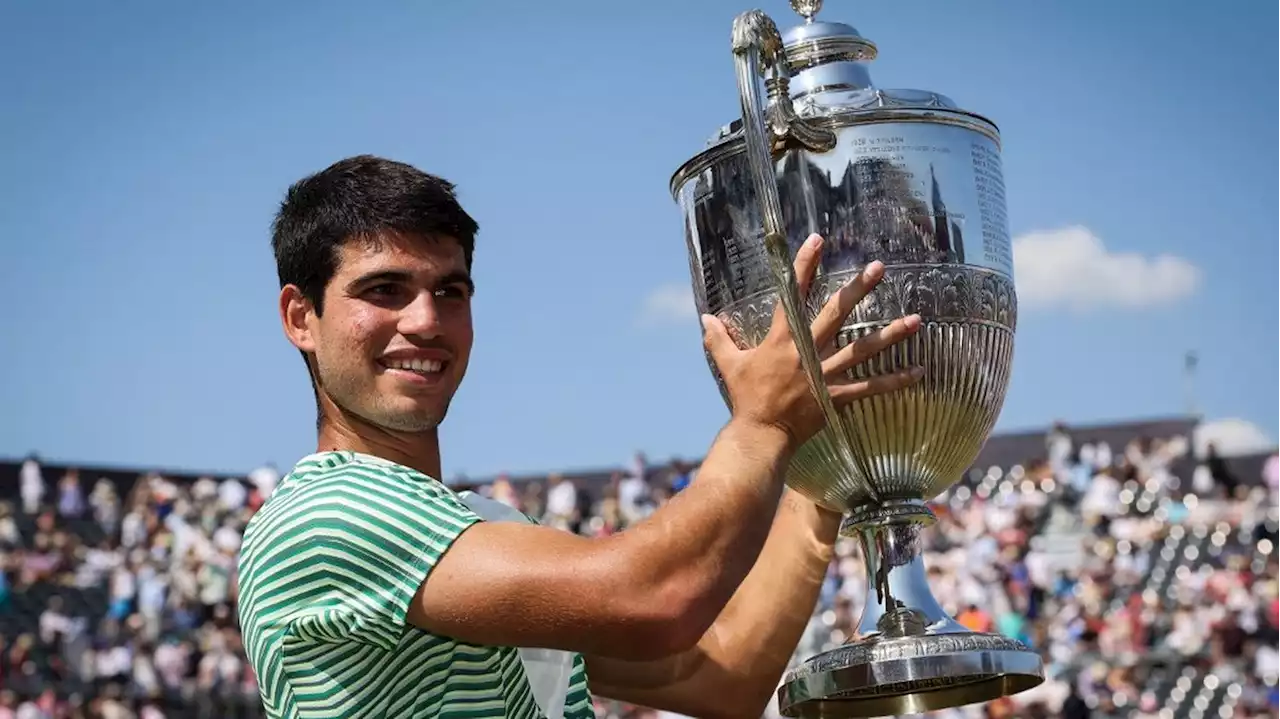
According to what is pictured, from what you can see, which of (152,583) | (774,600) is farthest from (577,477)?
(774,600)

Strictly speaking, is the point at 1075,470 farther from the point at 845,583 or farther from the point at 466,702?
the point at 466,702

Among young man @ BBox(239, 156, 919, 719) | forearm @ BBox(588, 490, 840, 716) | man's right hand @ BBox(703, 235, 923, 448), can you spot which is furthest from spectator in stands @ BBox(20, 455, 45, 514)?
man's right hand @ BBox(703, 235, 923, 448)

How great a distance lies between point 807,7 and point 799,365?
735 mm

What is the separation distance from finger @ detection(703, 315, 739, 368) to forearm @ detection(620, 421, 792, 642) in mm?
229

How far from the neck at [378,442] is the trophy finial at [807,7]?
871 millimetres

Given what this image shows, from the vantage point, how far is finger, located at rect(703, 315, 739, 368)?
2.38m

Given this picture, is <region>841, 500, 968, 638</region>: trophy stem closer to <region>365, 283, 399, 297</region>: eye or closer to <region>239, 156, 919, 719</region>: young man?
<region>239, 156, 919, 719</region>: young man

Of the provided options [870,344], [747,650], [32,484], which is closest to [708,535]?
[870,344]

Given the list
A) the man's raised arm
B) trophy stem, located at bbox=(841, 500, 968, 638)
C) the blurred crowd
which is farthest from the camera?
the blurred crowd

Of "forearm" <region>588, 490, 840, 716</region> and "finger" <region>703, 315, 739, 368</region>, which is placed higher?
"finger" <region>703, 315, 739, 368</region>

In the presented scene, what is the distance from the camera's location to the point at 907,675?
2480 millimetres

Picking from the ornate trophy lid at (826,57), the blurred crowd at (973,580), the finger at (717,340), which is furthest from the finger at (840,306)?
the blurred crowd at (973,580)

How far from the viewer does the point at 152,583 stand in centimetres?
1861

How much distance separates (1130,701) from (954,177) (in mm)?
12381
